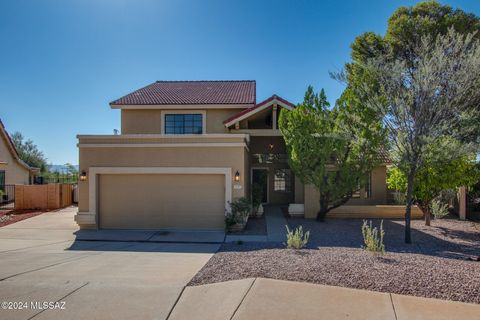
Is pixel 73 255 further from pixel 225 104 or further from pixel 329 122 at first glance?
pixel 225 104

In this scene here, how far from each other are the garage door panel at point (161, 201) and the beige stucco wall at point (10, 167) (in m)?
15.7

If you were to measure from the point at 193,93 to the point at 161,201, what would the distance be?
29.8 ft

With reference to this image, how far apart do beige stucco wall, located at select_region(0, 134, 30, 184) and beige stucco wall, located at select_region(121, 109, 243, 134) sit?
38.3 ft

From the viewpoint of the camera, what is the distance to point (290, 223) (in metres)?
13.5

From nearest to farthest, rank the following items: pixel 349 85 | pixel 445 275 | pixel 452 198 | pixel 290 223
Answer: pixel 445 275
pixel 349 85
pixel 290 223
pixel 452 198

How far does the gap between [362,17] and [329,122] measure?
179 inches

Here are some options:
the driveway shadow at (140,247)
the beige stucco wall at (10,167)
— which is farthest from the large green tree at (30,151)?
the driveway shadow at (140,247)

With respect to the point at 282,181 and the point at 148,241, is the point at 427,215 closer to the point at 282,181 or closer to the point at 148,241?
the point at 282,181

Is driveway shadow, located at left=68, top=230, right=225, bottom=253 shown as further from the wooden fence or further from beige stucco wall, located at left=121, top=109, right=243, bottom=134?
beige stucco wall, located at left=121, top=109, right=243, bottom=134

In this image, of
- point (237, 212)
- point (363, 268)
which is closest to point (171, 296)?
point (363, 268)

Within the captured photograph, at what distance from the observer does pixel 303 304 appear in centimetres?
477

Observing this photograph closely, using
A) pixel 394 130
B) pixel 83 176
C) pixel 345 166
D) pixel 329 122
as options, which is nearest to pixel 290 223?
pixel 345 166

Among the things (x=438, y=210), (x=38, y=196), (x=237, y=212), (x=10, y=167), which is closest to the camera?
(x=237, y=212)

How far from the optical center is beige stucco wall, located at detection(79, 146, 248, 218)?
12.6 m
